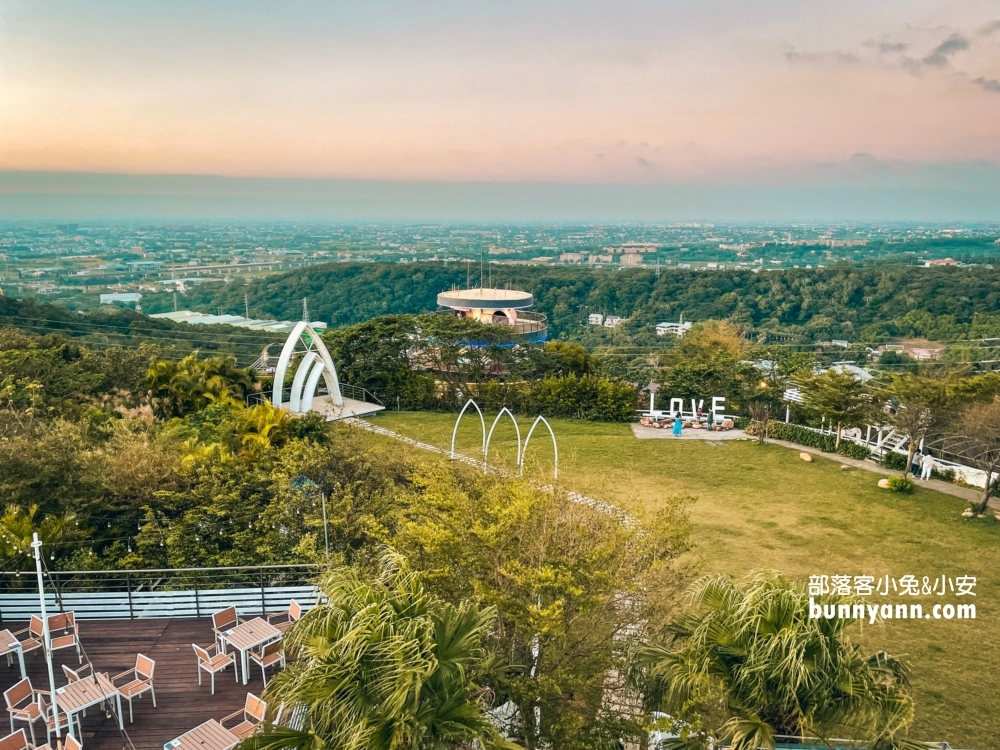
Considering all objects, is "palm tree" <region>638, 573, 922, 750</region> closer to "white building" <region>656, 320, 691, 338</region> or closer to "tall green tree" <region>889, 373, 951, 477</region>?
"tall green tree" <region>889, 373, 951, 477</region>

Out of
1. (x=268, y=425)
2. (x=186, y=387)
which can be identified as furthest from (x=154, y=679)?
(x=186, y=387)

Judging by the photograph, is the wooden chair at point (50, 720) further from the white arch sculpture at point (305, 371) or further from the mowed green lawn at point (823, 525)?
the white arch sculpture at point (305, 371)

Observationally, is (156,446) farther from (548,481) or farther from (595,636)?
(595,636)

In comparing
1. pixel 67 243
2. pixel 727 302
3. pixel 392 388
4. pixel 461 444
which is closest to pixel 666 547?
pixel 461 444

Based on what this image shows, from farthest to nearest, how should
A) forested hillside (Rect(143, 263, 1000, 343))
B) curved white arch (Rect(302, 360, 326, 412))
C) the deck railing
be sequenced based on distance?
forested hillside (Rect(143, 263, 1000, 343)), curved white arch (Rect(302, 360, 326, 412)), the deck railing

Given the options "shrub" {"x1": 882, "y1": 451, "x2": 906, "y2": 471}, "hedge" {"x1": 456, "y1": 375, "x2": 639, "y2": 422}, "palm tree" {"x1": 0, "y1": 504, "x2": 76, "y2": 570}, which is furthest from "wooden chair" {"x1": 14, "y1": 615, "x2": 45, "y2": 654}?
"shrub" {"x1": 882, "y1": 451, "x2": 906, "y2": 471}
